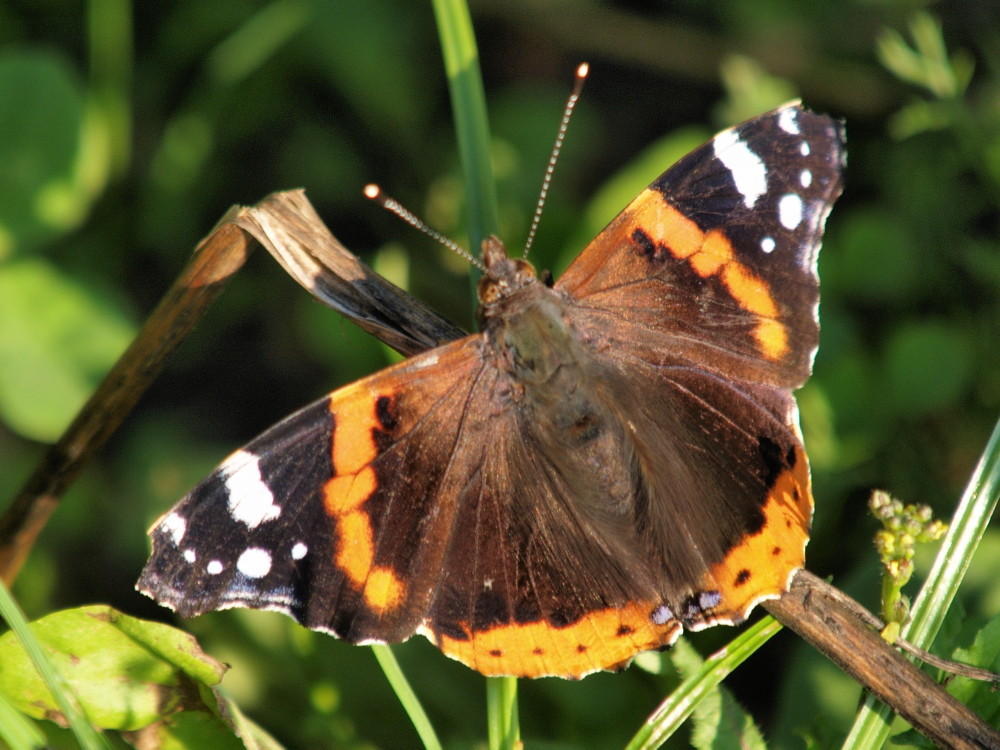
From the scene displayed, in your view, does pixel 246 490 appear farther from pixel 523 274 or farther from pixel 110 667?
pixel 523 274

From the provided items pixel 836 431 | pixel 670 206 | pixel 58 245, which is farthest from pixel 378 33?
pixel 836 431

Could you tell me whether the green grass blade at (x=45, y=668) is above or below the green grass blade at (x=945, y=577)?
above

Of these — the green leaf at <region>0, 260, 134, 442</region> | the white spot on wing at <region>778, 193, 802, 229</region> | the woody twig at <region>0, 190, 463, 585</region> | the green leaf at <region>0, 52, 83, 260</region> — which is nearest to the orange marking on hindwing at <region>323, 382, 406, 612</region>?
the woody twig at <region>0, 190, 463, 585</region>

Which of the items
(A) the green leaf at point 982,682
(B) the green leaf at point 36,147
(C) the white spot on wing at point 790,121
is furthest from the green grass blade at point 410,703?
(B) the green leaf at point 36,147

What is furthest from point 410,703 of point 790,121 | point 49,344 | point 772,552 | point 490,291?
point 49,344

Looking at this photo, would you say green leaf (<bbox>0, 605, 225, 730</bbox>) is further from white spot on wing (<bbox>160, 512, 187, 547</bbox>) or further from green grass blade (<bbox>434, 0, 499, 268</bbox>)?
green grass blade (<bbox>434, 0, 499, 268</bbox>)

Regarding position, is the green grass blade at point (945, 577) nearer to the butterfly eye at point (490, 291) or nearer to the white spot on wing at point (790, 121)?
the white spot on wing at point (790, 121)
